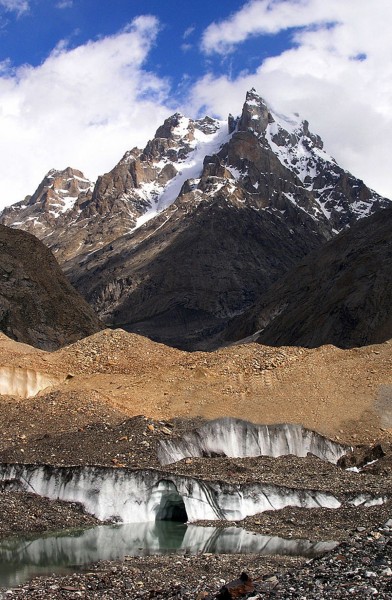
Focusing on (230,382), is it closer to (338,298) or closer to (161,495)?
(161,495)

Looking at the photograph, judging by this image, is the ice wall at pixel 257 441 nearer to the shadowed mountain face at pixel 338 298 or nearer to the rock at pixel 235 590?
the rock at pixel 235 590

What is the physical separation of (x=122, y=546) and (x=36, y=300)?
4963 centimetres

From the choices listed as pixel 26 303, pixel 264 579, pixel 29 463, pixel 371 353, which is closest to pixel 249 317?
pixel 26 303

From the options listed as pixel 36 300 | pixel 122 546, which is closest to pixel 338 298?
pixel 36 300

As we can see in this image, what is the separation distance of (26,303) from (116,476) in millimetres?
45438

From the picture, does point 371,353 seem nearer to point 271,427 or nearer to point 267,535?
point 271,427

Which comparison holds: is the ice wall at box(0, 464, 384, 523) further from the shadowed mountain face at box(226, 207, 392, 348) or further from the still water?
the shadowed mountain face at box(226, 207, 392, 348)

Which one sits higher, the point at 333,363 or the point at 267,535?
the point at 333,363

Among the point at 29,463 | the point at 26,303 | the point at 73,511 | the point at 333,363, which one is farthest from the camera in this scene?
the point at 26,303

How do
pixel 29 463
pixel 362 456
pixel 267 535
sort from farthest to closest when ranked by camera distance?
pixel 362 456 → pixel 29 463 → pixel 267 535

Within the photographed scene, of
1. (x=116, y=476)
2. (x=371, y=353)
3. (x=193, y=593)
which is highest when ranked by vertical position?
(x=371, y=353)

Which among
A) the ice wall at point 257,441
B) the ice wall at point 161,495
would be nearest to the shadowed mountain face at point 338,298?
the ice wall at point 257,441

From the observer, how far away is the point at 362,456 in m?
33.2

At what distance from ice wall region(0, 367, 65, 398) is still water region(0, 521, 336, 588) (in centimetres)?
1662
